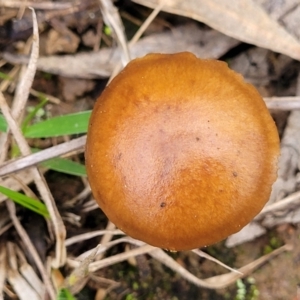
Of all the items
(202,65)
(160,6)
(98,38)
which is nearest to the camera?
(202,65)

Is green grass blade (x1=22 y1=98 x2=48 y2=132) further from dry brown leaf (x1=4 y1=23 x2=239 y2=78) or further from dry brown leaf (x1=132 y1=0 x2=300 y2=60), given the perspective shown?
dry brown leaf (x1=132 y1=0 x2=300 y2=60)

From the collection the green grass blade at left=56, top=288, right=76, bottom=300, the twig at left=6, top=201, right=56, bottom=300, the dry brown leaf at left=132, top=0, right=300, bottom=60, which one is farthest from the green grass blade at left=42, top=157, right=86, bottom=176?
the dry brown leaf at left=132, top=0, right=300, bottom=60

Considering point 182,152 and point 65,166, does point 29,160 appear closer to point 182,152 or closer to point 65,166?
point 65,166

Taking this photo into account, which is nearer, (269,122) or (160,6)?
(269,122)

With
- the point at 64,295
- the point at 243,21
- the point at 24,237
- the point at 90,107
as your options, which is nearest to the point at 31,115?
the point at 90,107

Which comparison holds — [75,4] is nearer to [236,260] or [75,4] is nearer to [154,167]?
[154,167]

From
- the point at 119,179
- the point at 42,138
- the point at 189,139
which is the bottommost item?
the point at 42,138

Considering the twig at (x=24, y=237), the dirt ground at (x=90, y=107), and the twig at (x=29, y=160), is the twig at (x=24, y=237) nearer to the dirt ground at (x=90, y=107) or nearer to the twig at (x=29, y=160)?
the dirt ground at (x=90, y=107)

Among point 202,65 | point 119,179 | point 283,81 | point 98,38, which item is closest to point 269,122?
point 202,65
